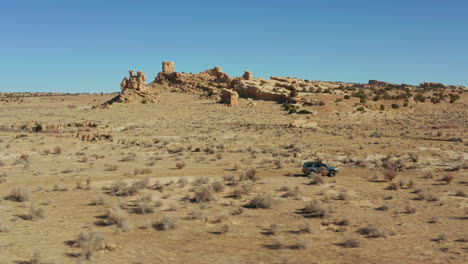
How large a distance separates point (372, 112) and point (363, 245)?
5488 cm

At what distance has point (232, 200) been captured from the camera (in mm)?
18062

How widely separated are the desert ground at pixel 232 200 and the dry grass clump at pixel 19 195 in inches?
2.3

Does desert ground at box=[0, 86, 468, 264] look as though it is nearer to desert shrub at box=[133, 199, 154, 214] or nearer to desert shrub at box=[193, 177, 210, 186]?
desert shrub at box=[133, 199, 154, 214]

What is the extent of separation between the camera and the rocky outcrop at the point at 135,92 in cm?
7731

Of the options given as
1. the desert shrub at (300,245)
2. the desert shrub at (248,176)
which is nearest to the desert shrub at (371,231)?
the desert shrub at (300,245)

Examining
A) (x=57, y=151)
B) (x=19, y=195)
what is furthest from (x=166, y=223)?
(x=57, y=151)

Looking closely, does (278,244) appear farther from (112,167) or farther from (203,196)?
(112,167)

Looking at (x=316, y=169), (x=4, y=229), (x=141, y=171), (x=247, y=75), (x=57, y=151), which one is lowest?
(x=4, y=229)

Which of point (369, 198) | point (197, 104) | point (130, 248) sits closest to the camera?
point (130, 248)

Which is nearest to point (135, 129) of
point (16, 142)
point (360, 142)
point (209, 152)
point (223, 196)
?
point (16, 142)

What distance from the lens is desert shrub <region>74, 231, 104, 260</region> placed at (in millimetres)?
11391

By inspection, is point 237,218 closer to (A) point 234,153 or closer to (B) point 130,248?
(B) point 130,248

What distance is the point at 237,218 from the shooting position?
15430mm

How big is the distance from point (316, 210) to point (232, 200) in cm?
431
